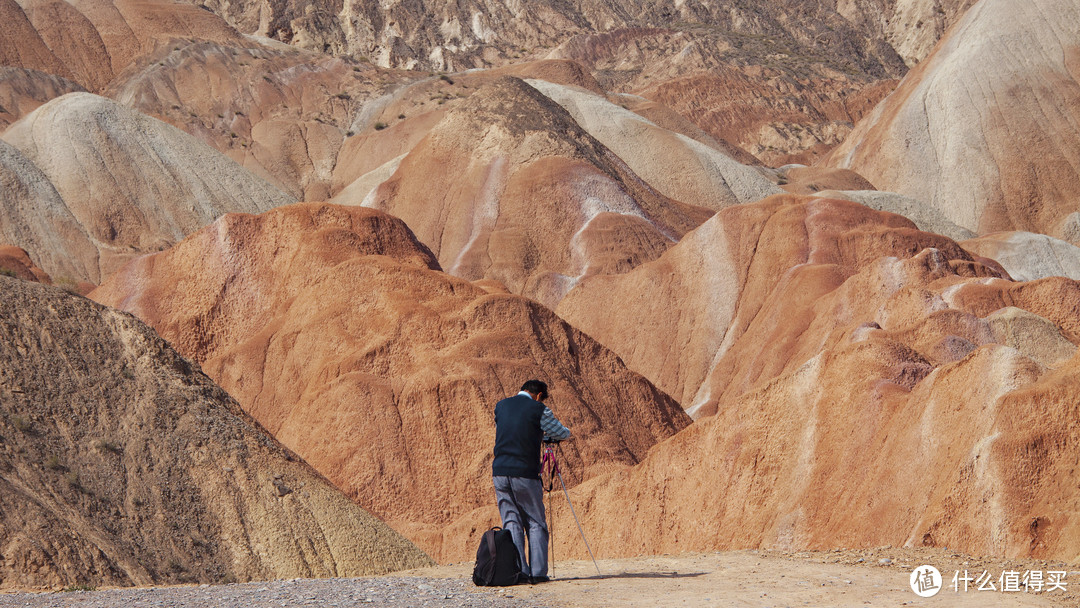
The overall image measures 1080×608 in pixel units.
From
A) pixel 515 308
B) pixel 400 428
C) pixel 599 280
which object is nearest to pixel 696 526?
pixel 400 428

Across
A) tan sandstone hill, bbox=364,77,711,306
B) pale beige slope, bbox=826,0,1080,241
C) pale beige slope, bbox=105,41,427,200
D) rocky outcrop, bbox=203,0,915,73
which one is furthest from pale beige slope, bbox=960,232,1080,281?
rocky outcrop, bbox=203,0,915,73

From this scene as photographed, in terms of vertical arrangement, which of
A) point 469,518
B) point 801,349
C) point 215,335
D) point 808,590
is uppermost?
point 808,590

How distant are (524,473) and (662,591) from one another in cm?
167

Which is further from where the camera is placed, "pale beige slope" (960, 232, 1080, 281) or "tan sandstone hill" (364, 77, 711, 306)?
"pale beige slope" (960, 232, 1080, 281)

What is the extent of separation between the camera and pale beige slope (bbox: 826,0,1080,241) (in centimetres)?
8269

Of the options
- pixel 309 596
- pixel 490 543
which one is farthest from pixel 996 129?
pixel 309 596

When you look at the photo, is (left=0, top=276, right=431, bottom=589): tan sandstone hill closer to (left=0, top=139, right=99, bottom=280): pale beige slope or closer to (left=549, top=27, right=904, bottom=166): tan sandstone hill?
(left=0, top=139, right=99, bottom=280): pale beige slope

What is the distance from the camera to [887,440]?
2372 centimetres

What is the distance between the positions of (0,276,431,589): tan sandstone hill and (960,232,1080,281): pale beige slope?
49.1 meters

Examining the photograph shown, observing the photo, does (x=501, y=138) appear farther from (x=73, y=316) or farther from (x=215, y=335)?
(x=73, y=316)

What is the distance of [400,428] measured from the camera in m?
36.0

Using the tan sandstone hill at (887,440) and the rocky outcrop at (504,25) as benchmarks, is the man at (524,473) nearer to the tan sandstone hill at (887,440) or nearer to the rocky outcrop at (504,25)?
the tan sandstone hill at (887,440)

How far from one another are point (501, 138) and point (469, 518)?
4165cm

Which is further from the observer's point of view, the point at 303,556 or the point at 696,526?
the point at 696,526
